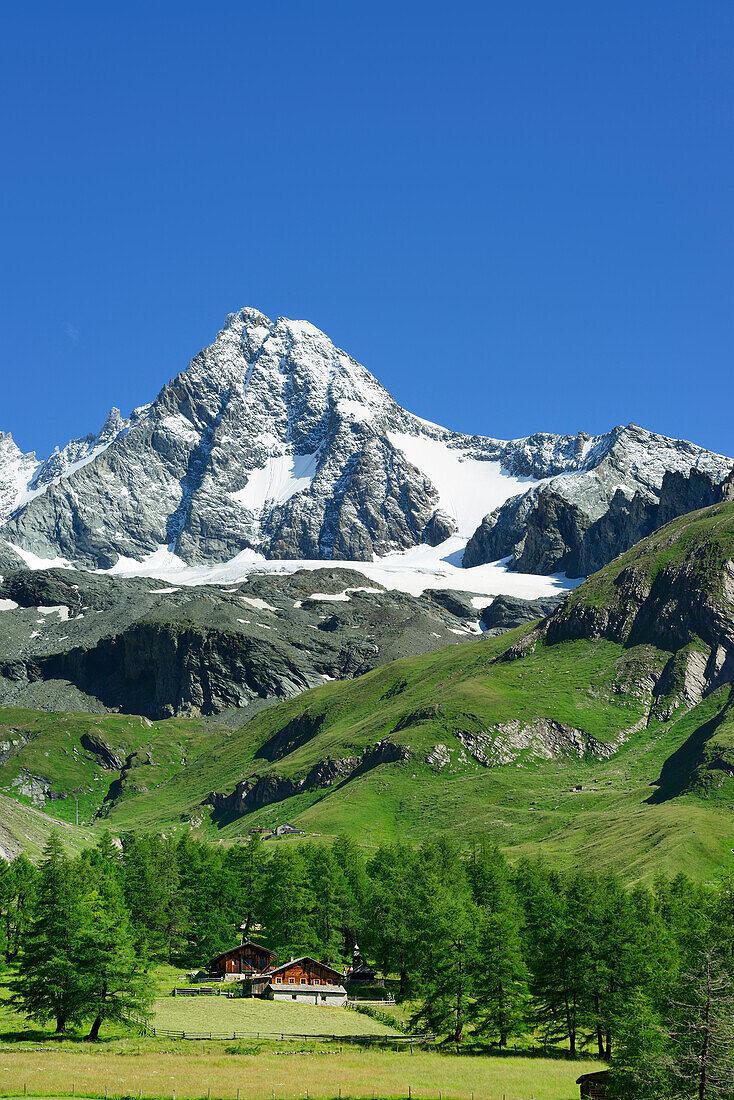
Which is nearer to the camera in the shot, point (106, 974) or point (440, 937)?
point (106, 974)

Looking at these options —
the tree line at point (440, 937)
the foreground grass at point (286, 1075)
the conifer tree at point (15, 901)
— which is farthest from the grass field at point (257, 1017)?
the conifer tree at point (15, 901)

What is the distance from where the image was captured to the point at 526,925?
121500 millimetres

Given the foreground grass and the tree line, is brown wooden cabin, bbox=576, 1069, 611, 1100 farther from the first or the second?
the tree line

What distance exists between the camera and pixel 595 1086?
254 ft

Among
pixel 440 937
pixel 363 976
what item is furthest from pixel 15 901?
pixel 440 937

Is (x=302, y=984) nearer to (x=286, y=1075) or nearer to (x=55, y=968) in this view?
(x=55, y=968)

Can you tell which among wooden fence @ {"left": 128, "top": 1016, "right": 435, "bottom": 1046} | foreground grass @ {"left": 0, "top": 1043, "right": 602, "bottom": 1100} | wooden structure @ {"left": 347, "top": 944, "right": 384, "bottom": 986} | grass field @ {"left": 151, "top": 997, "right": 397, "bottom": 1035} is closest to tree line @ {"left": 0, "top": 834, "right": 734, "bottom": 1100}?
wooden fence @ {"left": 128, "top": 1016, "right": 435, "bottom": 1046}

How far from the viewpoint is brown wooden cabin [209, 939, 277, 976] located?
449 ft

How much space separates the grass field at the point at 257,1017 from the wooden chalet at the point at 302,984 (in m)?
2.12

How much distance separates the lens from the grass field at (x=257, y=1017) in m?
103

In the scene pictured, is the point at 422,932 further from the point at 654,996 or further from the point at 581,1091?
the point at 654,996

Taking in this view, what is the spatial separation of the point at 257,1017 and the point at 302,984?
1637 centimetres

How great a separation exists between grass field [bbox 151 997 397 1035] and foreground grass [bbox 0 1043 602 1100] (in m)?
10.2

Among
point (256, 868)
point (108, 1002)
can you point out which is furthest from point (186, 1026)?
point (256, 868)
